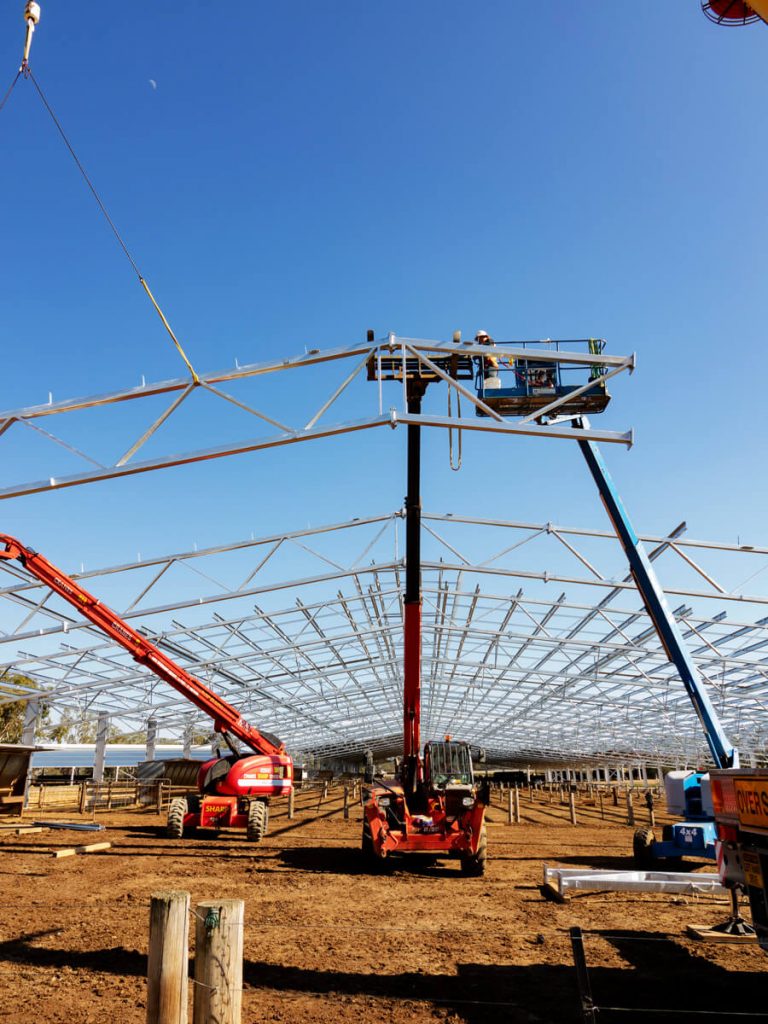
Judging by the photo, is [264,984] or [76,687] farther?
[76,687]

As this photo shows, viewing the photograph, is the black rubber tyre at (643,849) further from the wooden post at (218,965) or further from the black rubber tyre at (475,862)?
the wooden post at (218,965)

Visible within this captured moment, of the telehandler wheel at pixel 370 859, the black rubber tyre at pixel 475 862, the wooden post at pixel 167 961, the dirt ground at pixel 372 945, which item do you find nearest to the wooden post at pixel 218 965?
the wooden post at pixel 167 961

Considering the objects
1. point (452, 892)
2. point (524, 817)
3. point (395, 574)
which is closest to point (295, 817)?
point (524, 817)

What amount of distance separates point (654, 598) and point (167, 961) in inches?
384

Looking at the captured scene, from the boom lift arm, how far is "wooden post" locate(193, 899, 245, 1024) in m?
10.3

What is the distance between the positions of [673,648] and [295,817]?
19.0 metres

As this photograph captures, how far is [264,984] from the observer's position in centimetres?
618

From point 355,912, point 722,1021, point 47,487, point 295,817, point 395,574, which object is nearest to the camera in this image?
point 722,1021

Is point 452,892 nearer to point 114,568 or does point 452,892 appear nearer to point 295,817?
point 114,568

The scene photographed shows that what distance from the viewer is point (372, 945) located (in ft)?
24.8

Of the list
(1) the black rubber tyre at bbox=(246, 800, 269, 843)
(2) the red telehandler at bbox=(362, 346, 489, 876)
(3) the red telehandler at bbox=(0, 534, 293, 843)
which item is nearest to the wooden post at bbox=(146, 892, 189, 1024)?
(2) the red telehandler at bbox=(362, 346, 489, 876)

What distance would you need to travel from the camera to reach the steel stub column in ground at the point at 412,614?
12875mm

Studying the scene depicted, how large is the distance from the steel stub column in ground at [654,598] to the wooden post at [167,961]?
950 cm

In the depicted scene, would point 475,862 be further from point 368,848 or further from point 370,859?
point 368,848
